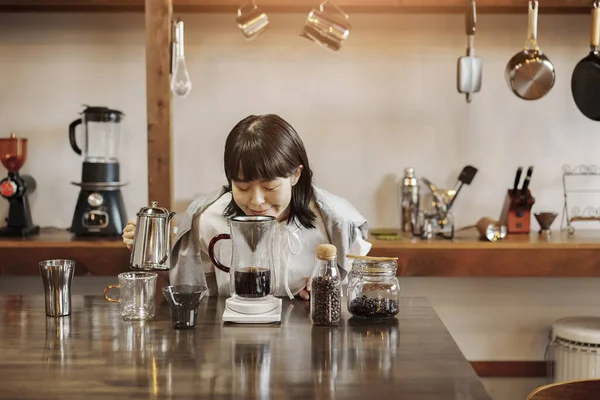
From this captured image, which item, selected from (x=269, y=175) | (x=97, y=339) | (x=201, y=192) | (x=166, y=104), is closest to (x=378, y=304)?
(x=269, y=175)

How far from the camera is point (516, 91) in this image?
2891mm

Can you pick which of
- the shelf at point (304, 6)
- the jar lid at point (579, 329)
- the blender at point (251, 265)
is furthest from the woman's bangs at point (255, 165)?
the jar lid at point (579, 329)

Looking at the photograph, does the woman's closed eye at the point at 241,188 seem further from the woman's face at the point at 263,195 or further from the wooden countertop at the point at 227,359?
the wooden countertop at the point at 227,359

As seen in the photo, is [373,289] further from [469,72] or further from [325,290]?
[469,72]

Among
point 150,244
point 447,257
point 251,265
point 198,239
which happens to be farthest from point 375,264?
point 447,257

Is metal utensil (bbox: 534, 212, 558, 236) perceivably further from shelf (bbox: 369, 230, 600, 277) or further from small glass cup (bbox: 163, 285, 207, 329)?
small glass cup (bbox: 163, 285, 207, 329)

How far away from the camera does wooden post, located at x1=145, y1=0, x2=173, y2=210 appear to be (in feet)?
8.90

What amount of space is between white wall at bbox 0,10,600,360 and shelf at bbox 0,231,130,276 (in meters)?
0.48

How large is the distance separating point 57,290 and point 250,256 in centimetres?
48

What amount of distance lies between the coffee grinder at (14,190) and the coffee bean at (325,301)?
1.75m

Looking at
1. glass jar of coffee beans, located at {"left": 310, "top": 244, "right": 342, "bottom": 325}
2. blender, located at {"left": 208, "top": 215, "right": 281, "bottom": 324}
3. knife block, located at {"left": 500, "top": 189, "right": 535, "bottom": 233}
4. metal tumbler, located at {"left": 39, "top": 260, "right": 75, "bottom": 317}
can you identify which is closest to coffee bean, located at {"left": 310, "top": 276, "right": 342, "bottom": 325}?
glass jar of coffee beans, located at {"left": 310, "top": 244, "right": 342, "bottom": 325}

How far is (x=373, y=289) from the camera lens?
168cm

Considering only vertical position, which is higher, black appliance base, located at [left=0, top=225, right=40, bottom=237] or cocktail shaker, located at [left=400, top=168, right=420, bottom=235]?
cocktail shaker, located at [left=400, top=168, right=420, bottom=235]

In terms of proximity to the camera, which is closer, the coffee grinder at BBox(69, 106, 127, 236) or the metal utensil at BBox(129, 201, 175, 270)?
the metal utensil at BBox(129, 201, 175, 270)
